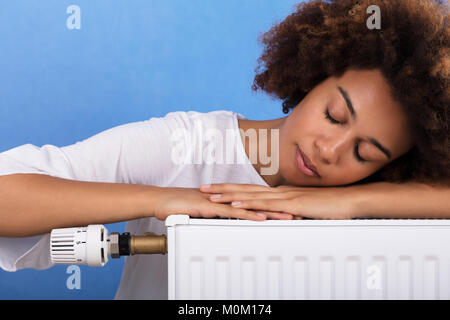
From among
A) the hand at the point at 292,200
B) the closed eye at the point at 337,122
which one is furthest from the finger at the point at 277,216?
the closed eye at the point at 337,122

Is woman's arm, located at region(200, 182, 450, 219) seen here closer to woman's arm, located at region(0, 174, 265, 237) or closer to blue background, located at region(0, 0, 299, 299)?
woman's arm, located at region(0, 174, 265, 237)

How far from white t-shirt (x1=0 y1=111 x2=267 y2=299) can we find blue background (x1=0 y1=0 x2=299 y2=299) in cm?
71

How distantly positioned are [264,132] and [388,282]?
17.4 inches

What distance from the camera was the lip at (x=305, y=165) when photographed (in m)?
0.87

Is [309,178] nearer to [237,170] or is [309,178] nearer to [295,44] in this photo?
[237,170]

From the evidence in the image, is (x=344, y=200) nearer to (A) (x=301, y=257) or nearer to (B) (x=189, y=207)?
(A) (x=301, y=257)

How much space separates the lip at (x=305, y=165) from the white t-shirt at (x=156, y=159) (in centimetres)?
12

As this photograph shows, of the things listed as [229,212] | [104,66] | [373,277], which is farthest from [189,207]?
[104,66]

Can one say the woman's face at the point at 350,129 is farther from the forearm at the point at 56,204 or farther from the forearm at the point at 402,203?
the forearm at the point at 56,204

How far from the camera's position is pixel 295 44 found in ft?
3.51

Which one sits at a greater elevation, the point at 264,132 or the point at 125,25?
the point at 125,25

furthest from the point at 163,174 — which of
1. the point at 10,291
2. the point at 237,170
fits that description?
the point at 10,291

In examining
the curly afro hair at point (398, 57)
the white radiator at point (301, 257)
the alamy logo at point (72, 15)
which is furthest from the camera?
the alamy logo at point (72, 15)
